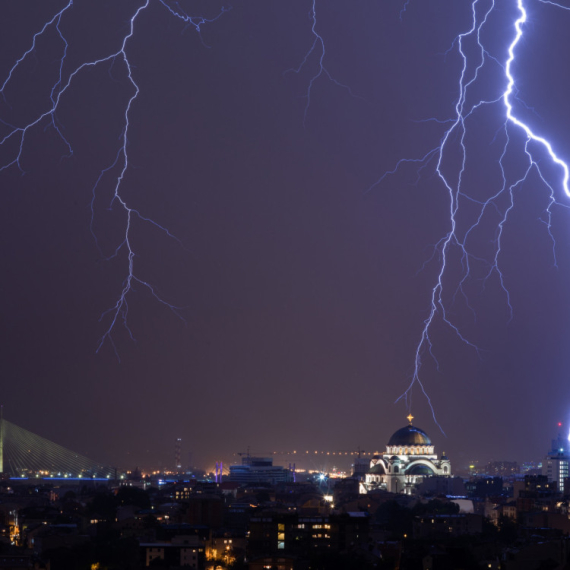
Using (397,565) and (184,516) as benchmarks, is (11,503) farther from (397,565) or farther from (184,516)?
(397,565)

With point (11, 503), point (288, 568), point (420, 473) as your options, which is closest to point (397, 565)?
point (288, 568)

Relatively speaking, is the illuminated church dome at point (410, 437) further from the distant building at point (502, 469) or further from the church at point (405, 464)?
the distant building at point (502, 469)

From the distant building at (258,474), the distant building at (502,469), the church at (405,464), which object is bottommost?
the church at (405,464)

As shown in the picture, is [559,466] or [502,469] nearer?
[559,466]

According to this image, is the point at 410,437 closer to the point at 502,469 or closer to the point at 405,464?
the point at 405,464

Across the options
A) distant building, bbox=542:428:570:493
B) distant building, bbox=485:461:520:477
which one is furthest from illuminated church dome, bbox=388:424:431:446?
distant building, bbox=485:461:520:477

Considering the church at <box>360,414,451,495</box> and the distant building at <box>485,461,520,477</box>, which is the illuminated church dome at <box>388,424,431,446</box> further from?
the distant building at <box>485,461,520,477</box>

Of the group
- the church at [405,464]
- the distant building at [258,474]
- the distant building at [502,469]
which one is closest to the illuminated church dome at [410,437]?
the church at [405,464]

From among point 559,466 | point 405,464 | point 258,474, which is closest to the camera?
point 405,464

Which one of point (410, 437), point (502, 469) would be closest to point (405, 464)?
point (410, 437)
